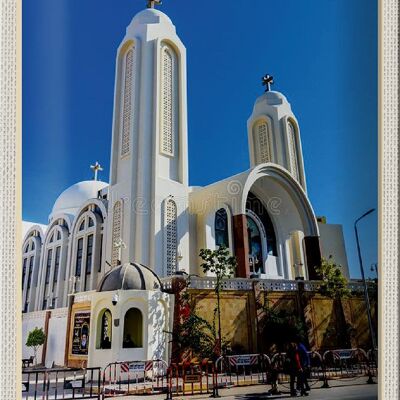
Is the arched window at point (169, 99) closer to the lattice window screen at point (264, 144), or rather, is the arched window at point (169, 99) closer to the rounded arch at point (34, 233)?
the lattice window screen at point (264, 144)

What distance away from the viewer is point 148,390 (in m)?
2.24

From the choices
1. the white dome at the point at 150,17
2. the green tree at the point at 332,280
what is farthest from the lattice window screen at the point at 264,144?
the green tree at the point at 332,280

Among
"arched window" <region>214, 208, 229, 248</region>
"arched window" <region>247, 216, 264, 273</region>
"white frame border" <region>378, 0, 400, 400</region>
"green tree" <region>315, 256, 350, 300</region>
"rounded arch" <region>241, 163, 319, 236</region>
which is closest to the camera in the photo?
"white frame border" <region>378, 0, 400, 400</region>

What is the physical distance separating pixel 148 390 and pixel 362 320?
1.21 m

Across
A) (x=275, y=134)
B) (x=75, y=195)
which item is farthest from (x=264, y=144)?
(x=75, y=195)

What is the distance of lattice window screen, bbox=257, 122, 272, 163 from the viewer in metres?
3.61

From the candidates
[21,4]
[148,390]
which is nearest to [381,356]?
[148,390]

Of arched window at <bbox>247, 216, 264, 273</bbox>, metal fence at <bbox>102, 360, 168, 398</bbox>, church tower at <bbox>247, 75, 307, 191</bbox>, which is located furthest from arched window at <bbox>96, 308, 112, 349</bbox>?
arched window at <bbox>247, 216, 264, 273</bbox>

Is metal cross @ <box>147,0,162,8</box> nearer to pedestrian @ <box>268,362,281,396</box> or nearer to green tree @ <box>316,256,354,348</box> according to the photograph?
green tree @ <box>316,256,354,348</box>

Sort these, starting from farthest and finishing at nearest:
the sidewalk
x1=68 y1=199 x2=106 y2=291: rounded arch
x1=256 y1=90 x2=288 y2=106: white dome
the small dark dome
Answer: x1=68 y1=199 x2=106 y2=291: rounded arch, the small dark dome, x1=256 y1=90 x2=288 y2=106: white dome, the sidewalk

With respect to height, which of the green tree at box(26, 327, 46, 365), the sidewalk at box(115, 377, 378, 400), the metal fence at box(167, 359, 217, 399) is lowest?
the sidewalk at box(115, 377, 378, 400)

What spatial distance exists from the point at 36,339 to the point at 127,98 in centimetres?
179

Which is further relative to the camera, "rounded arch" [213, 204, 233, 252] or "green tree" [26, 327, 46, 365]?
"rounded arch" [213, 204, 233, 252]

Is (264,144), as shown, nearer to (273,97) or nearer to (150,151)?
(150,151)
